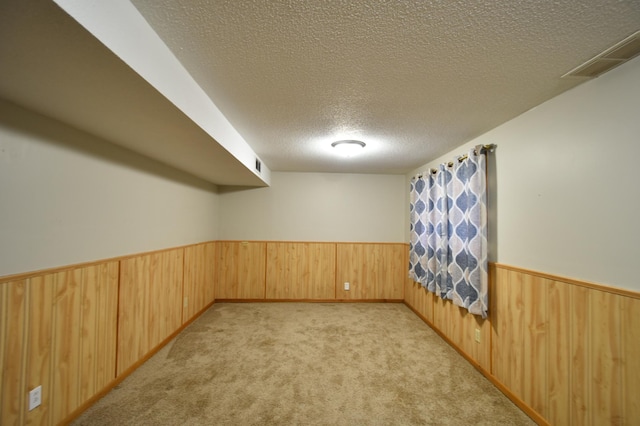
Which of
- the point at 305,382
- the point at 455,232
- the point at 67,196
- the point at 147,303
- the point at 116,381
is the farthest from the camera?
the point at 455,232

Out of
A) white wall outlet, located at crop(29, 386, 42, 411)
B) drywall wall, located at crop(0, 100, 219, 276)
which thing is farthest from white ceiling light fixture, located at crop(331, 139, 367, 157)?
white wall outlet, located at crop(29, 386, 42, 411)

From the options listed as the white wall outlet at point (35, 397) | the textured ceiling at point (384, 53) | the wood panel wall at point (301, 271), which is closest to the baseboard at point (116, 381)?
the white wall outlet at point (35, 397)

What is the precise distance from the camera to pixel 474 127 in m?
2.17

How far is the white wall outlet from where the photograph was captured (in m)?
1.36

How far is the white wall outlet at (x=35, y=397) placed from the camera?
1.36m

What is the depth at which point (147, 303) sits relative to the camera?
7.75ft

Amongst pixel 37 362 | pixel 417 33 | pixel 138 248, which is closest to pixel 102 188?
pixel 138 248

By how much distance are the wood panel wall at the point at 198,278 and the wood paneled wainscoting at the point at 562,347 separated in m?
3.38

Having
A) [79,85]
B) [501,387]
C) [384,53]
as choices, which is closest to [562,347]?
[501,387]

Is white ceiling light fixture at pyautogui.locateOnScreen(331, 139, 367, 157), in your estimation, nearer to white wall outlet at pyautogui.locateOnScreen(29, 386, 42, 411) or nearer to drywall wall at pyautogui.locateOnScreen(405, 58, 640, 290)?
drywall wall at pyautogui.locateOnScreen(405, 58, 640, 290)

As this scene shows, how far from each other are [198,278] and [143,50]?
10.3ft

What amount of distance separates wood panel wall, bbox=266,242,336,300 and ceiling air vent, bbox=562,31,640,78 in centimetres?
346

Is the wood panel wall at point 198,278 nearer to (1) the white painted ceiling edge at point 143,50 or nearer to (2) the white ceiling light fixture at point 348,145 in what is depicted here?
(1) the white painted ceiling edge at point 143,50

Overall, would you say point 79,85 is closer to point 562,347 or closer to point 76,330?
point 76,330
